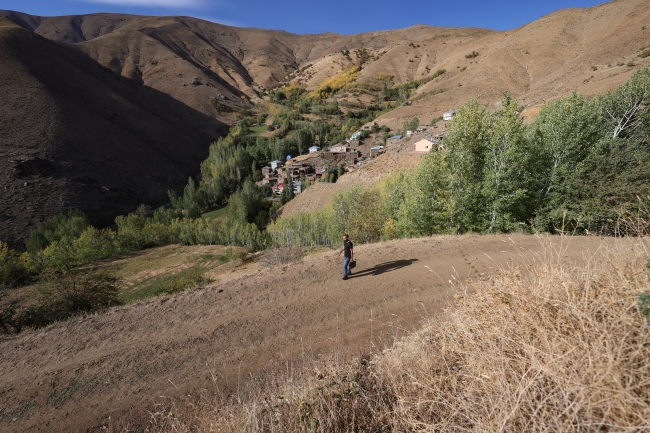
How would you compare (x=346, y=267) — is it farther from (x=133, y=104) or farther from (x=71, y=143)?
(x=133, y=104)

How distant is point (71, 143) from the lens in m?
67.1

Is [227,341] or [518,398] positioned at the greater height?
[518,398]

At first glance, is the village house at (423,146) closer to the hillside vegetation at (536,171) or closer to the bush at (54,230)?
the hillside vegetation at (536,171)

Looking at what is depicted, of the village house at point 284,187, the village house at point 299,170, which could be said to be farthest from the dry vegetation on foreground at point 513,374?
the village house at point 299,170

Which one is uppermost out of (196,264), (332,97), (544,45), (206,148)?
(332,97)

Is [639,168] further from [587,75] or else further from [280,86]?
[280,86]

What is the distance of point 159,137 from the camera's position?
9369cm

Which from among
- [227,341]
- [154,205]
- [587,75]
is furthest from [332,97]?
[227,341]

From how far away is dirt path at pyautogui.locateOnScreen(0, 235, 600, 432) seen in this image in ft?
17.3

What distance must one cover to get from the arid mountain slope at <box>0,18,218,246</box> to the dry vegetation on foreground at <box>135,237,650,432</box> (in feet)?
233

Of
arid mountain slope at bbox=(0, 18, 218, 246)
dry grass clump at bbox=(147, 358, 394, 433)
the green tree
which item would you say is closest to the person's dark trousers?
dry grass clump at bbox=(147, 358, 394, 433)

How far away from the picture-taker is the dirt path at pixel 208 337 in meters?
5.28

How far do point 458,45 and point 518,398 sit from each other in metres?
174

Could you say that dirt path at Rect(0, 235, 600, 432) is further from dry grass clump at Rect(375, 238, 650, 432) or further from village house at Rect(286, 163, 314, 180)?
village house at Rect(286, 163, 314, 180)
